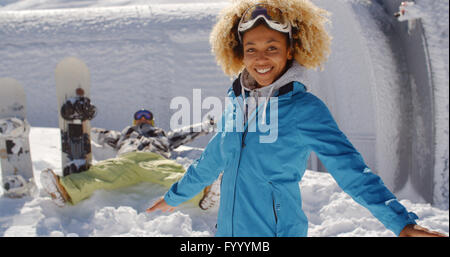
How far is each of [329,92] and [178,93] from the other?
2.33m

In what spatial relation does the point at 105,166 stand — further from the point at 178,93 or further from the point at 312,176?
the point at 178,93

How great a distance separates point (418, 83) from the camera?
284cm

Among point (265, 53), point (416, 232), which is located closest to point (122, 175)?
point (265, 53)

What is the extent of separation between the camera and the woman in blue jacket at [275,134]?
0.97 m

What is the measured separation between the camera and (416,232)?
76 centimetres

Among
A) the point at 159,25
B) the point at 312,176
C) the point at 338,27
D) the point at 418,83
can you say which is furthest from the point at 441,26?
the point at 159,25

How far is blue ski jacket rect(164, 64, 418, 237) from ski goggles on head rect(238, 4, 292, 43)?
0.20 m

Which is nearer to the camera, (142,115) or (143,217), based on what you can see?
(143,217)

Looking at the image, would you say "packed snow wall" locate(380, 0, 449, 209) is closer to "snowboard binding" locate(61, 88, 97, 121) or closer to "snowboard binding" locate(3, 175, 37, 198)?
"snowboard binding" locate(61, 88, 97, 121)

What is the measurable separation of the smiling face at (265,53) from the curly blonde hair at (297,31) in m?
0.07

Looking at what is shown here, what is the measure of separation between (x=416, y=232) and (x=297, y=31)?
0.74 meters

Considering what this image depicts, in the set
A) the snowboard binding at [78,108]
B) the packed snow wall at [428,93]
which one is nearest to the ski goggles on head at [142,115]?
the snowboard binding at [78,108]

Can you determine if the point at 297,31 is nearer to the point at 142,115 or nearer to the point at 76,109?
the point at 76,109

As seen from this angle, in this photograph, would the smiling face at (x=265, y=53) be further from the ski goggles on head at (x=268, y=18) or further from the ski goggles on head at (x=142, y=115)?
the ski goggles on head at (x=142, y=115)
